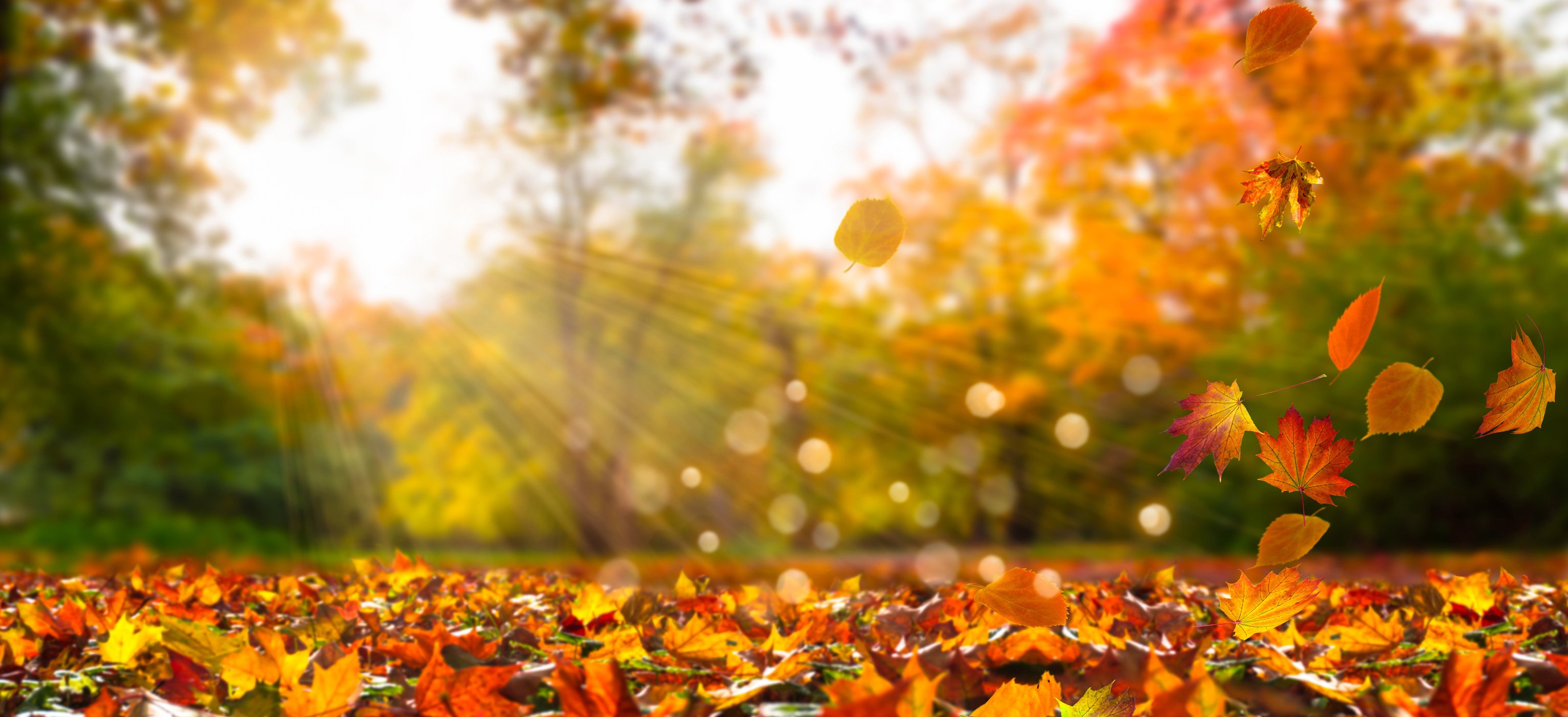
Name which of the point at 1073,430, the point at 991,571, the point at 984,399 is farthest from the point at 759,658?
the point at 1073,430

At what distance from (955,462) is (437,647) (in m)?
12.1

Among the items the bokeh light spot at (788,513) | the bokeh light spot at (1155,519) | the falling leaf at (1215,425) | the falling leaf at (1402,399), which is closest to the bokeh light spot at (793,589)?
the falling leaf at (1215,425)

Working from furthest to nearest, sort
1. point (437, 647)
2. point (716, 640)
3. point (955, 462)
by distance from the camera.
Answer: point (955, 462) < point (716, 640) < point (437, 647)

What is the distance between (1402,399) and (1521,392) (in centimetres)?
12

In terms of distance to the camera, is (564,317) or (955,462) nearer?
(955,462)

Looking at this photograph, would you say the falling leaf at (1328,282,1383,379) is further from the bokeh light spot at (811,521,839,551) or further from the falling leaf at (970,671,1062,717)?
the bokeh light spot at (811,521,839,551)

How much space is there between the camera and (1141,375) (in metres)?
9.89

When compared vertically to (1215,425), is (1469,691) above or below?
below

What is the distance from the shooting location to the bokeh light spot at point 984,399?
10828mm

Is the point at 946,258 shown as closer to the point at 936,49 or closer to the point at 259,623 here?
the point at 936,49

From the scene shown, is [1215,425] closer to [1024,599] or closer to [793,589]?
[1024,599]

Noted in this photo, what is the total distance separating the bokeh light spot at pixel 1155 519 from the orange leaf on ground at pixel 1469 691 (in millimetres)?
10383

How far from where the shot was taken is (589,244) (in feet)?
44.7

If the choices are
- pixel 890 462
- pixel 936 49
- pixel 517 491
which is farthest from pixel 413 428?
pixel 936 49
